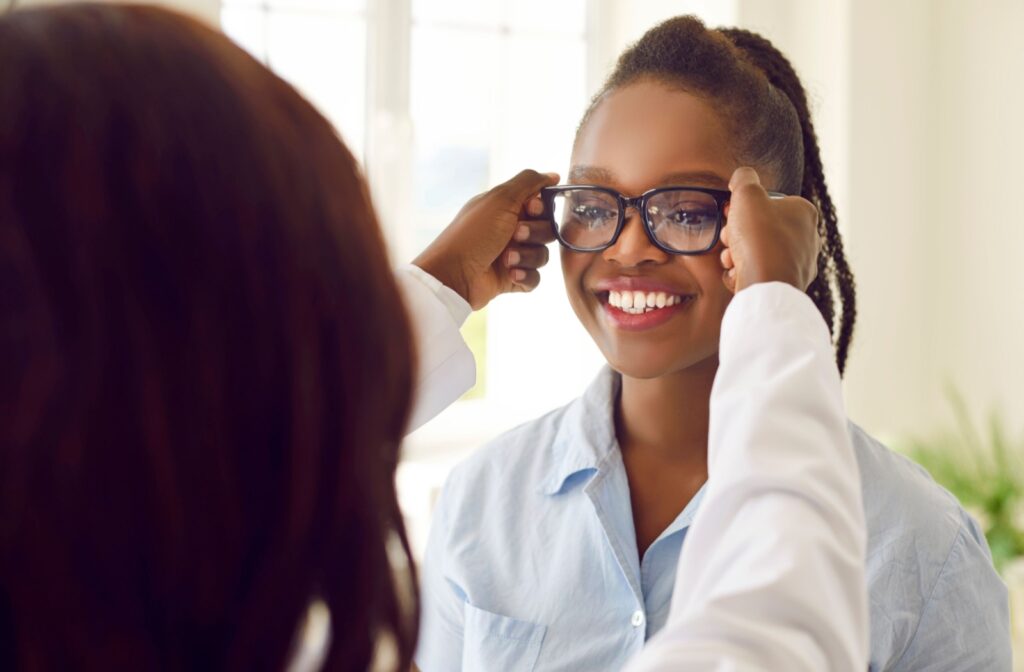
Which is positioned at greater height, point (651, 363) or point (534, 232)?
point (534, 232)

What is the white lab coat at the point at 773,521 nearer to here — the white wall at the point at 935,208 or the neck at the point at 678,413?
the neck at the point at 678,413

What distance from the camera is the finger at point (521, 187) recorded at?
1336 millimetres

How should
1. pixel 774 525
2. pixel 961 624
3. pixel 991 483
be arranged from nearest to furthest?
pixel 774 525
pixel 961 624
pixel 991 483

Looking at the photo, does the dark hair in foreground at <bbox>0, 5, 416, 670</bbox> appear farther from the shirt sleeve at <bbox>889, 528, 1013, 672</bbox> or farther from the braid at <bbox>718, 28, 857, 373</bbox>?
the braid at <bbox>718, 28, 857, 373</bbox>

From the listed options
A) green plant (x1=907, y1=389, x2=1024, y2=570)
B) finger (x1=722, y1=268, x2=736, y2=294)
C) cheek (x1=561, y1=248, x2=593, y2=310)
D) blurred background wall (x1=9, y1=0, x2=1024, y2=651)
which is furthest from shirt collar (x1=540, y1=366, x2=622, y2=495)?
blurred background wall (x1=9, y1=0, x2=1024, y2=651)

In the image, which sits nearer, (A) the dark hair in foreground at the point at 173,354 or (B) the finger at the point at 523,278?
(A) the dark hair in foreground at the point at 173,354

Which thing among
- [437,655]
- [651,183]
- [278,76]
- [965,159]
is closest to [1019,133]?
[965,159]

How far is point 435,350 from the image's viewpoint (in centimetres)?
120

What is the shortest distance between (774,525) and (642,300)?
52 centimetres

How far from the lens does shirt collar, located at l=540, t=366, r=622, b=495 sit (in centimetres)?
130

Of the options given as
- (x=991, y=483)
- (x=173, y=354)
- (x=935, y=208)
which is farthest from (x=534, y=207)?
(x=935, y=208)

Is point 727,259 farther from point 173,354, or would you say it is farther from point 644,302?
point 173,354

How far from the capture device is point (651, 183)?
124cm

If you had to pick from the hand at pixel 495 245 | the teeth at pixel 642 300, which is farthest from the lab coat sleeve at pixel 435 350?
the teeth at pixel 642 300
